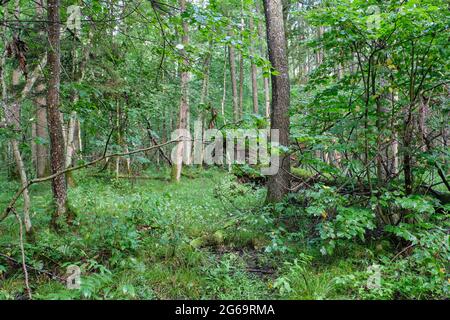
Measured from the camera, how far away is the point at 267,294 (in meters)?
3.73

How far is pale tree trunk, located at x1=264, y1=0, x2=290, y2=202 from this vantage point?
6.01 metres

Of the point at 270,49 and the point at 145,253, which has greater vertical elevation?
the point at 270,49

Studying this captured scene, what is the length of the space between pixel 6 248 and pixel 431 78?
6.49 metres

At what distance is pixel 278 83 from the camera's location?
607cm

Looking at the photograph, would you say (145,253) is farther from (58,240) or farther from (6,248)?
(6,248)

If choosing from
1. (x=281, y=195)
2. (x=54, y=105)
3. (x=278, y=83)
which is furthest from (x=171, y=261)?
(x=278, y=83)

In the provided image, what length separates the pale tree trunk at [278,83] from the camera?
601 cm

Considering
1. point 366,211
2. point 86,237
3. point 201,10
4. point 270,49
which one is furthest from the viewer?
point 270,49

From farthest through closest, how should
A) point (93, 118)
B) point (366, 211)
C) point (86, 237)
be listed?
point (93, 118), point (86, 237), point (366, 211)

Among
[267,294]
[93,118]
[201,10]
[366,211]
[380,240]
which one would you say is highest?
[201,10]

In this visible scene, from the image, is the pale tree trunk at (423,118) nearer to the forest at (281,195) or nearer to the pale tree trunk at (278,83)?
the forest at (281,195)

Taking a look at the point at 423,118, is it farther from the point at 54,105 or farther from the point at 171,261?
the point at 54,105

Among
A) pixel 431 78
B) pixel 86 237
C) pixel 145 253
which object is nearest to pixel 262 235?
pixel 145 253
